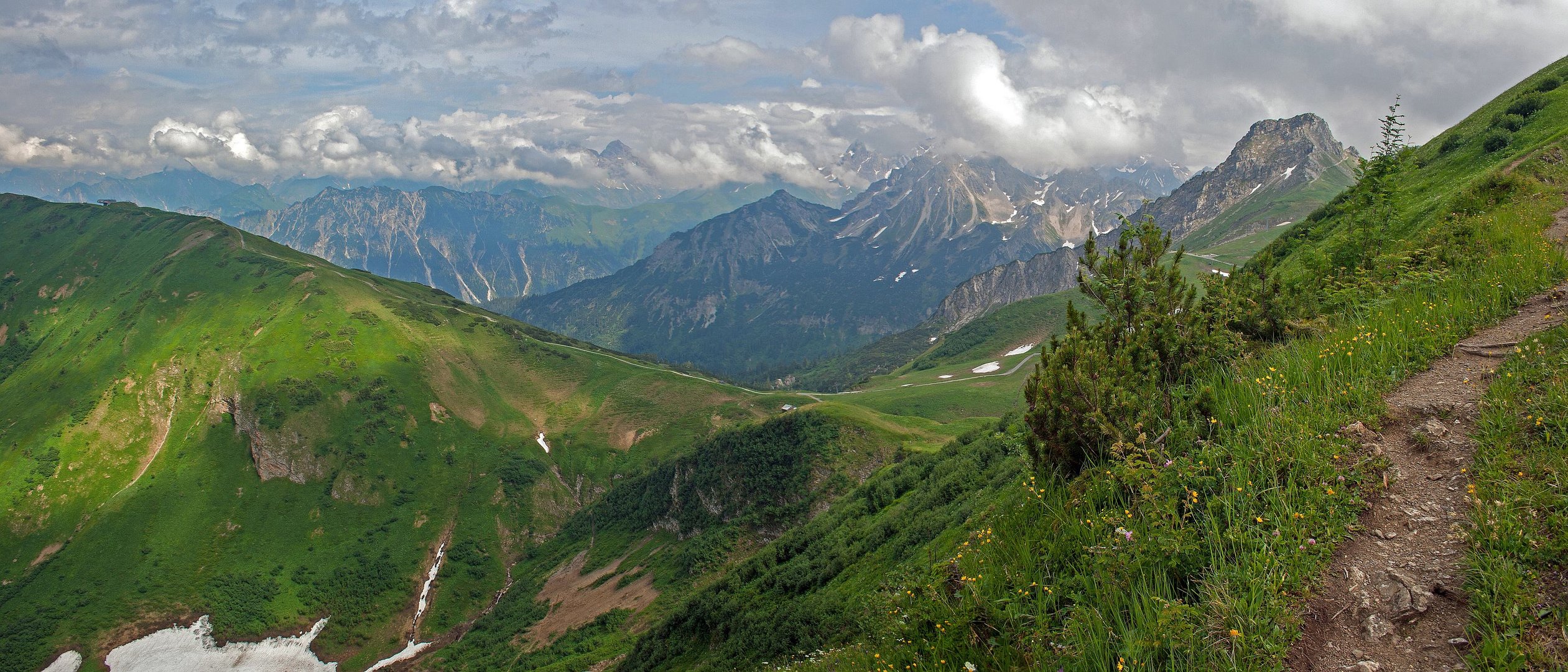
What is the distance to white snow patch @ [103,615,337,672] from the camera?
118 meters

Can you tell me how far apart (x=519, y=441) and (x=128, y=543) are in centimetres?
7823

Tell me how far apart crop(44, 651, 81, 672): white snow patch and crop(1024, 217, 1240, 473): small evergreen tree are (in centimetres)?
17462

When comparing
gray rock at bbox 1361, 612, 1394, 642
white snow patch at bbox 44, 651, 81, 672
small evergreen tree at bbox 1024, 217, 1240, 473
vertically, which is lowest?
white snow patch at bbox 44, 651, 81, 672

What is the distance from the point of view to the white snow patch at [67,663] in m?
116

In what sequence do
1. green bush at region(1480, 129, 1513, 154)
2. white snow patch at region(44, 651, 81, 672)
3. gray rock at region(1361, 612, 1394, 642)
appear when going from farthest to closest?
white snow patch at region(44, 651, 81, 672) → green bush at region(1480, 129, 1513, 154) → gray rock at region(1361, 612, 1394, 642)

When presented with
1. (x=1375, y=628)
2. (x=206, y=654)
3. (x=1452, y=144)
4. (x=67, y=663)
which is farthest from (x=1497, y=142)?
(x=67, y=663)

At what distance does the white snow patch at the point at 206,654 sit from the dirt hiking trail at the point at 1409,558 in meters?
149

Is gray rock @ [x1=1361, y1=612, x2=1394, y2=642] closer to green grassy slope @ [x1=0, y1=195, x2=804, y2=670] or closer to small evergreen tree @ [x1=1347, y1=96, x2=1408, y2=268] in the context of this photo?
small evergreen tree @ [x1=1347, y1=96, x2=1408, y2=268]

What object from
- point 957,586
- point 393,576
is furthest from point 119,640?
point 957,586

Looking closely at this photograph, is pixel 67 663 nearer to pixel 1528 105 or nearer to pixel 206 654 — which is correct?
pixel 206 654

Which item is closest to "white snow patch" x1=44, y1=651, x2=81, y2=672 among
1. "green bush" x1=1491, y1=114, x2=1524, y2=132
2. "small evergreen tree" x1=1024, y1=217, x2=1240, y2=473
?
"small evergreen tree" x1=1024, y1=217, x2=1240, y2=473

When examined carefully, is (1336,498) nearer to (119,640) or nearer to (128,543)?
(119,640)

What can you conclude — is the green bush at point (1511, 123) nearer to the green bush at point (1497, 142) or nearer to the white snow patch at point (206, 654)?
the green bush at point (1497, 142)

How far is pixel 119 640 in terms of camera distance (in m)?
123
